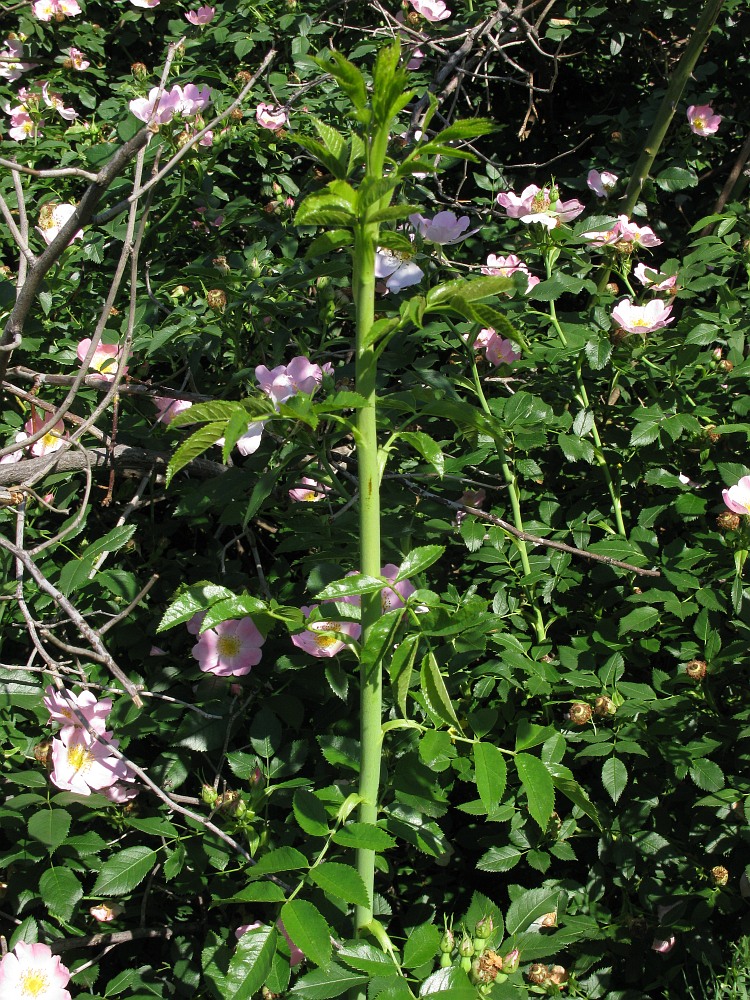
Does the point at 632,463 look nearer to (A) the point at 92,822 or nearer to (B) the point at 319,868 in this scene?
(B) the point at 319,868

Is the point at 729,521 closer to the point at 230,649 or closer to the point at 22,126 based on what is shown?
the point at 230,649

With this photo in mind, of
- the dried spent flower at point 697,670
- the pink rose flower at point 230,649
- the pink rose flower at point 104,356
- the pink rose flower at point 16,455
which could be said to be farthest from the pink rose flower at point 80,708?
the dried spent flower at point 697,670

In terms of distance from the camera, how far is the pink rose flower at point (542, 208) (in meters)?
1.77

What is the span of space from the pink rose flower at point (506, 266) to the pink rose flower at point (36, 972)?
1447 millimetres

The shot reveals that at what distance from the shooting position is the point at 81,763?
4.79 ft

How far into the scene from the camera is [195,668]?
5.23 feet

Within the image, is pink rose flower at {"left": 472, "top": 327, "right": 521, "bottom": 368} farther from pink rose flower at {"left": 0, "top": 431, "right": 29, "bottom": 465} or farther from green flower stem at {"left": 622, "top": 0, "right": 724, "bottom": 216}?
pink rose flower at {"left": 0, "top": 431, "right": 29, "bottom": 465}

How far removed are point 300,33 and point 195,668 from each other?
5.93ft

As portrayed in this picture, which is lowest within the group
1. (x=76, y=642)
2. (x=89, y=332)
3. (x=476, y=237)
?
(x=76, y=642)

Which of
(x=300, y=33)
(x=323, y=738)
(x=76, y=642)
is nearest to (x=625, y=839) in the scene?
(x=323, y=738)

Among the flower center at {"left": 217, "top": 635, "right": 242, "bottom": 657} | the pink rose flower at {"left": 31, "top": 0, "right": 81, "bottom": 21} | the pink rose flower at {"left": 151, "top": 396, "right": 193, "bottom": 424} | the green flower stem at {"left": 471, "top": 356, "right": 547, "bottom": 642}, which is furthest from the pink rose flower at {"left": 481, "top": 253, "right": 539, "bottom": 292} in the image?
the pink rose flower at {"left": 31, "top": 0, "right": 81, "bottom": 21}

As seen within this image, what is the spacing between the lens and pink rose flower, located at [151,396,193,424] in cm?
181

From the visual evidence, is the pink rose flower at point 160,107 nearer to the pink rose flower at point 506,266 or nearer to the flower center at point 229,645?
the pink rose flower at point 506,266

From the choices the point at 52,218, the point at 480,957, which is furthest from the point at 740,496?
the point at 52,218
